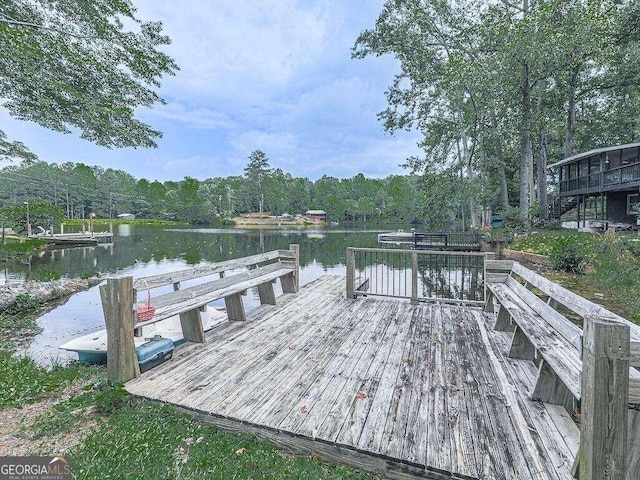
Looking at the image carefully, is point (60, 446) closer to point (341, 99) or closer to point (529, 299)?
point (529, 299)

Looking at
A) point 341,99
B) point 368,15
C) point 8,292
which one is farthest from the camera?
point 341,99

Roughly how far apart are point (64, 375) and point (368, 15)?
22.5 meters

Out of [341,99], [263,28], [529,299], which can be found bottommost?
[529,299]

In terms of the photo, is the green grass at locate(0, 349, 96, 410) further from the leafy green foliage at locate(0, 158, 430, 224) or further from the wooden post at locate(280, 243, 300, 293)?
the leafy green foliage at locate(0, 158, 430, 224)

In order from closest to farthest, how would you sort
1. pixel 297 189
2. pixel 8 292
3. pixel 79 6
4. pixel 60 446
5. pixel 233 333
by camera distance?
1. pixel 60 446
2. pixel 233 333
3. pixel 79 6
4. pixel 8 292
5. pixel 297 189

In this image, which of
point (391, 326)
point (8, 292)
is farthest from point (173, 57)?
point (391, 326)

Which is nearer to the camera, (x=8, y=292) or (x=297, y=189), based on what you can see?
(x=8, y=292)

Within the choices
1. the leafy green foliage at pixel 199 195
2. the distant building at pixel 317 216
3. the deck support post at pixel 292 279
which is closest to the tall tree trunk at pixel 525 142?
the deck support post at pixel 292 279

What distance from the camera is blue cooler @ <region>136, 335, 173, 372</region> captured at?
128 inches

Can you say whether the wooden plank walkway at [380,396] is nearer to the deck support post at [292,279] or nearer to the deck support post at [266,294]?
the deck support post at [266,294]

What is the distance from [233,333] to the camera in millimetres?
4398

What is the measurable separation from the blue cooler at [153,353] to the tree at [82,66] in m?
6.14

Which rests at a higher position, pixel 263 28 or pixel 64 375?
pixel 263 28

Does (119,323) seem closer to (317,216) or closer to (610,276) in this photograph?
(610,276)
